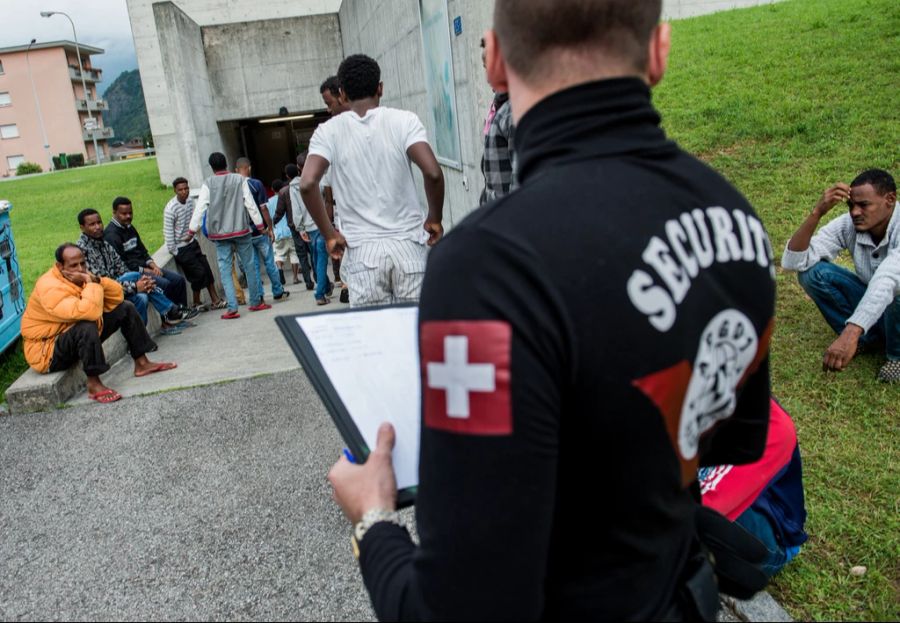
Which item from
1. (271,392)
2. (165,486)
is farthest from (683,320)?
(271,392)

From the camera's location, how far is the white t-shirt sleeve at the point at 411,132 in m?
4.26

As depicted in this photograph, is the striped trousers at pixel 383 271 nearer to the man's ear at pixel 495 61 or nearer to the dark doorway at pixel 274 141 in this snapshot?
the man's ear at pixel 495 61

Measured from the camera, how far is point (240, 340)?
8.01m

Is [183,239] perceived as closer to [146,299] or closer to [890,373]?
[146,299]

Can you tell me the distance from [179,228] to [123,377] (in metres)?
3.81

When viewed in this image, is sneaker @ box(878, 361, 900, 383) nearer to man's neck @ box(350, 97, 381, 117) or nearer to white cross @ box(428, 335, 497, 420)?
man's neck @ box(350, 97, 381, 117)

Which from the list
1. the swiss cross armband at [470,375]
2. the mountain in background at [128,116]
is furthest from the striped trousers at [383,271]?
the mountain in background at [128,116]

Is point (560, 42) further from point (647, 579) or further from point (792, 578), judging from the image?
point (792, 578)

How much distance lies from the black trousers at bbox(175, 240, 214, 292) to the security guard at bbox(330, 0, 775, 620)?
382 inches

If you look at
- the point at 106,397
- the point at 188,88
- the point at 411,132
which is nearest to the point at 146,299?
the point at 106,397

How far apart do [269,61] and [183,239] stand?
368 inches

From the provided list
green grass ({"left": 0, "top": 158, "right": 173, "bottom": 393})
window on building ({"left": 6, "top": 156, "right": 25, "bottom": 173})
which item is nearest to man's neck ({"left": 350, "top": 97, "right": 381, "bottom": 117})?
green grass ({"left": 0, "top": 158, "right": 173, "bottom": 393})

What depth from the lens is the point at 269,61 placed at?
17781 millimetres

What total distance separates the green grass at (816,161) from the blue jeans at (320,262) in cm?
478
